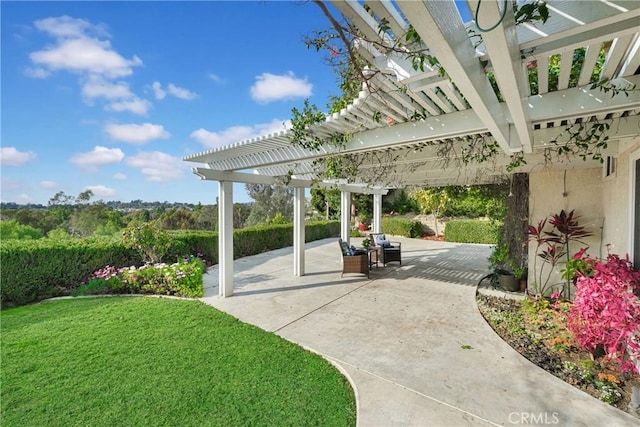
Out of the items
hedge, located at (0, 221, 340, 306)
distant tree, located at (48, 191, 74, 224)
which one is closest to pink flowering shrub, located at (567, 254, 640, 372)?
hedge, located at (0, 221, 340, 306)

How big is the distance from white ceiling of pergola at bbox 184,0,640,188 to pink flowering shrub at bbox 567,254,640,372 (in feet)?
5.60

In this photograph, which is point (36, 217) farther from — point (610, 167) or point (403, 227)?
point (610, 167)

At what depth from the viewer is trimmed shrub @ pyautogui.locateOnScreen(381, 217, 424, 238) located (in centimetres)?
1873

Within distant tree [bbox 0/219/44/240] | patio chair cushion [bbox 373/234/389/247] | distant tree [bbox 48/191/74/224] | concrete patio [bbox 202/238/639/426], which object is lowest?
concrete patio [bbox 202/238/639/426]

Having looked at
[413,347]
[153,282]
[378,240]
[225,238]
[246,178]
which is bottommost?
[413,347]

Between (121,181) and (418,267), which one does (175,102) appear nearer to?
(418,267)

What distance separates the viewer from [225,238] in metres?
6.51

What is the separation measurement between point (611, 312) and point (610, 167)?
317cm

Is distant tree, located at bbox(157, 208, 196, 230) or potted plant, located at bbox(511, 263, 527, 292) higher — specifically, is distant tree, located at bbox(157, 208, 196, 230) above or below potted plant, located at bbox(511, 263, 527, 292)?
above

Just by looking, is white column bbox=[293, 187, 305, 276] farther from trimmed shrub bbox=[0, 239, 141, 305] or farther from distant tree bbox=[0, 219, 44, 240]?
distant tree bbox=[0, 219, 44, 240]

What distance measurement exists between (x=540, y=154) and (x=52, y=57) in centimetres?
1109

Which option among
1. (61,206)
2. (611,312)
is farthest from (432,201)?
(61,206)

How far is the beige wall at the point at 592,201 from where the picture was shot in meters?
4.07

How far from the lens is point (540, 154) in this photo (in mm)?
5434
